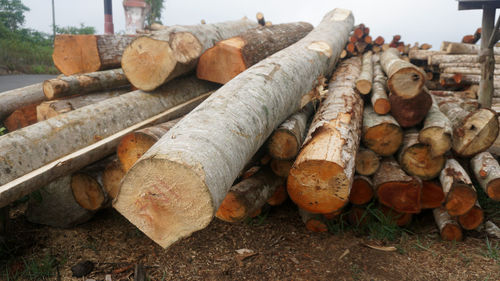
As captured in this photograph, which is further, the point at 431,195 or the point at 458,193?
the point at 431,195

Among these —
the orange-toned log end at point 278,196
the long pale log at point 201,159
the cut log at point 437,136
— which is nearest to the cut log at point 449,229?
the cut log at point 437,136

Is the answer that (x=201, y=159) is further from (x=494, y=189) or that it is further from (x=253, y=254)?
(x=494, y=189)

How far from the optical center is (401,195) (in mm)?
2953

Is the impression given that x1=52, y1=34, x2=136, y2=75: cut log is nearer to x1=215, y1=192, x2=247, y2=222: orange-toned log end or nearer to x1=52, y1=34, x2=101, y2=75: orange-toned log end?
x1=52, y1=34, x2=101, y2=75: orange-toned log end

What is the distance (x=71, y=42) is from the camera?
4160 millimetres

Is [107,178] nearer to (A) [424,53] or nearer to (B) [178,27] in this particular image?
(B) [178,27]

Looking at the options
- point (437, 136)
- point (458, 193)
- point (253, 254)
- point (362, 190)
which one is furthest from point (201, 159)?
point (458, 193)

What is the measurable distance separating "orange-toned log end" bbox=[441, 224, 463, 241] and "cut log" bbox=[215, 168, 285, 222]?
5.16 feet

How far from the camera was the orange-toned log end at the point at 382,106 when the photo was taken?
314 cm

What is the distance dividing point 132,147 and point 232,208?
37.0 inches

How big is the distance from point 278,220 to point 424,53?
5.13 metres

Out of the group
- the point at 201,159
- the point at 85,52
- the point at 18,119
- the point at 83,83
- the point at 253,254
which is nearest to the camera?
the point at 201,159

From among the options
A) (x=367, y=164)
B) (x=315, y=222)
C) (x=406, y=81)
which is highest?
(x=406, y=81)

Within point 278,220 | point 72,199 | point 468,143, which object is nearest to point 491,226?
point 468,143
